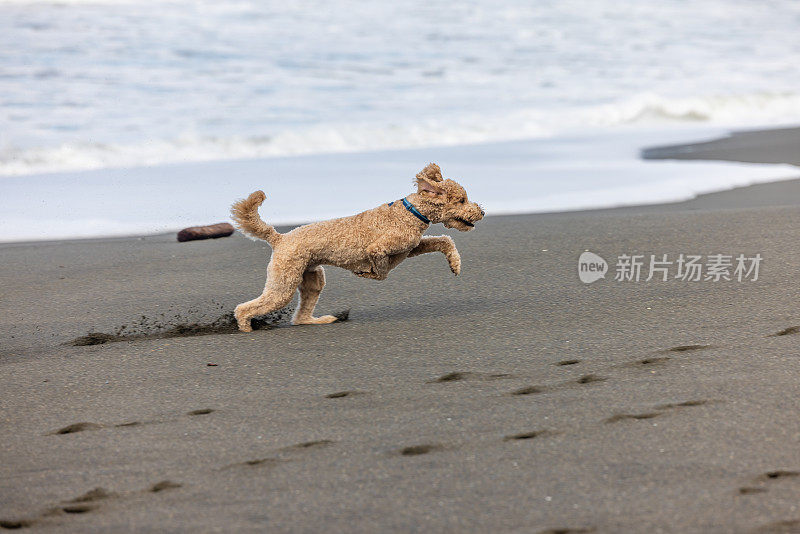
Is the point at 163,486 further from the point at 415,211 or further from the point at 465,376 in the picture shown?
the point at 415,211

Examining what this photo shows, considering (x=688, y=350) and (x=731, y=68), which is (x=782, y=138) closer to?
(x=731, y=68)

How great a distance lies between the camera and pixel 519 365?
388 centimetres

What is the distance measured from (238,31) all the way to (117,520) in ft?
54.6

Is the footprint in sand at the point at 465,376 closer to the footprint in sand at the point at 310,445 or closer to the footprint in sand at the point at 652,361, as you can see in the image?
the footprint in sand at the point at 652,361

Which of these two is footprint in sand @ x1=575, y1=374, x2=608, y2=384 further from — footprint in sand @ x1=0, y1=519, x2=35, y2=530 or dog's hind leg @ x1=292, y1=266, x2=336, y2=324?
footprint in sand @ x1=0, y1=519, x2=35, y2=530

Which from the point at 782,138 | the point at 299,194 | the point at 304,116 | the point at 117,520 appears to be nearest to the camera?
the point at 117,520

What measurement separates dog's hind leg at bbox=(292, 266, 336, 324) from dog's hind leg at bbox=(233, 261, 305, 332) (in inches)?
8.3

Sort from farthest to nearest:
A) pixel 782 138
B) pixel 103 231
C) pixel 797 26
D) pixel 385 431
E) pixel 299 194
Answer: pixel 797 26, pixel 782 138, pixel 299 194, pixel 103 231, pixel 385 431

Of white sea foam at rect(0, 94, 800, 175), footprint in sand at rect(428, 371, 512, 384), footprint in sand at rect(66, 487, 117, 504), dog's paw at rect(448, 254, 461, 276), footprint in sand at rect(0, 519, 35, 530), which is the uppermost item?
white sea foam at rect(0, 94, 800, 175)

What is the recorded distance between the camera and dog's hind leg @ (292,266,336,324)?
4730 mm

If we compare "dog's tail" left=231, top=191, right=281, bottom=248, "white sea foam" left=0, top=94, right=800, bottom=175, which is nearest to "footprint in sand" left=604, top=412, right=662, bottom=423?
"dog's tail" left=231, top=191, right=281, bottom=248

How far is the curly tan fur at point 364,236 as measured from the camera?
4410mm

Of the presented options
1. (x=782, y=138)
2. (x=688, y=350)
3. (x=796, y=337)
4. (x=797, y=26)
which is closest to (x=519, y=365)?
(x=688, y=350)

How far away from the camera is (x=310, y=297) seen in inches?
187
